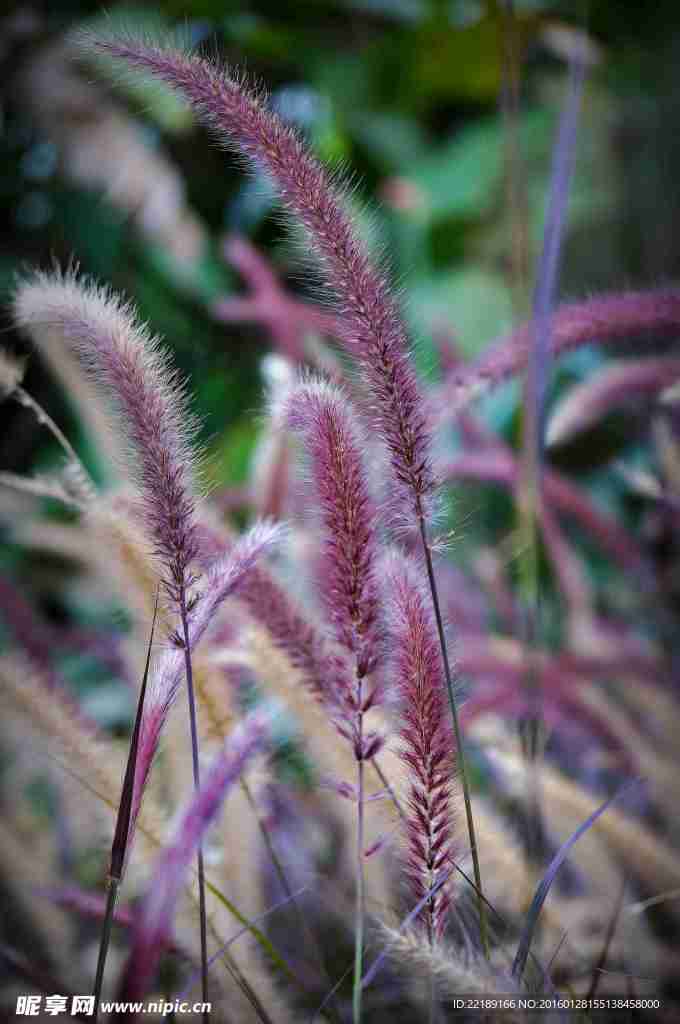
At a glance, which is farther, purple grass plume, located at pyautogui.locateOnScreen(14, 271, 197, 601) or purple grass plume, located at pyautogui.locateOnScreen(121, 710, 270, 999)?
purple grass plume, located at pyautogui.locateOnScreen(14, 271, 197, 601)

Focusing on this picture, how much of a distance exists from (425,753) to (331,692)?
0.07 m

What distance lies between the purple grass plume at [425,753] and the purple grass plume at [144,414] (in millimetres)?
94

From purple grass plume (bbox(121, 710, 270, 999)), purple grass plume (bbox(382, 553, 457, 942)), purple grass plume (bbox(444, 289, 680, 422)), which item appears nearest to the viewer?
purple grass plume (bbox(121, 710, 270, 999))

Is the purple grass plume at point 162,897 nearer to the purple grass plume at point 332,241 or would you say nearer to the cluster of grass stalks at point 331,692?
the cluster of grass stalks at point 331,692

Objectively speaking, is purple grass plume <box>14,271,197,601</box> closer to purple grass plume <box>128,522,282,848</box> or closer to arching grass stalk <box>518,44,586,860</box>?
purple grass plume <box>128,522,282,848</box>

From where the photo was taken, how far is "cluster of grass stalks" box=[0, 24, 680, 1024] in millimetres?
325

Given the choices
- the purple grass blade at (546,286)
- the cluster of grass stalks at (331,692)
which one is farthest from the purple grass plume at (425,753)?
the purple grass blade at (546,286)

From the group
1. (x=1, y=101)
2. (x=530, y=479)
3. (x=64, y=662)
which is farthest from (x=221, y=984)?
(x=1, y=101)

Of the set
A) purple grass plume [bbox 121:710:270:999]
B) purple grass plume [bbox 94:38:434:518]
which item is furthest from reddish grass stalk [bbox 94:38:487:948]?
purple grass plume [bbox 121:710:270:999]

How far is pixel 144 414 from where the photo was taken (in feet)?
1.06

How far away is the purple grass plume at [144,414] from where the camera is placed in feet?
1.06

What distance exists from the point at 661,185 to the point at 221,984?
135cm

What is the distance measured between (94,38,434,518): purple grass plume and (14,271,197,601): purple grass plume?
8cm

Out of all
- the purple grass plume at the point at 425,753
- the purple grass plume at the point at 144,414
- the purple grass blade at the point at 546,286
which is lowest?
the purple grass plume at the point at 425,753
